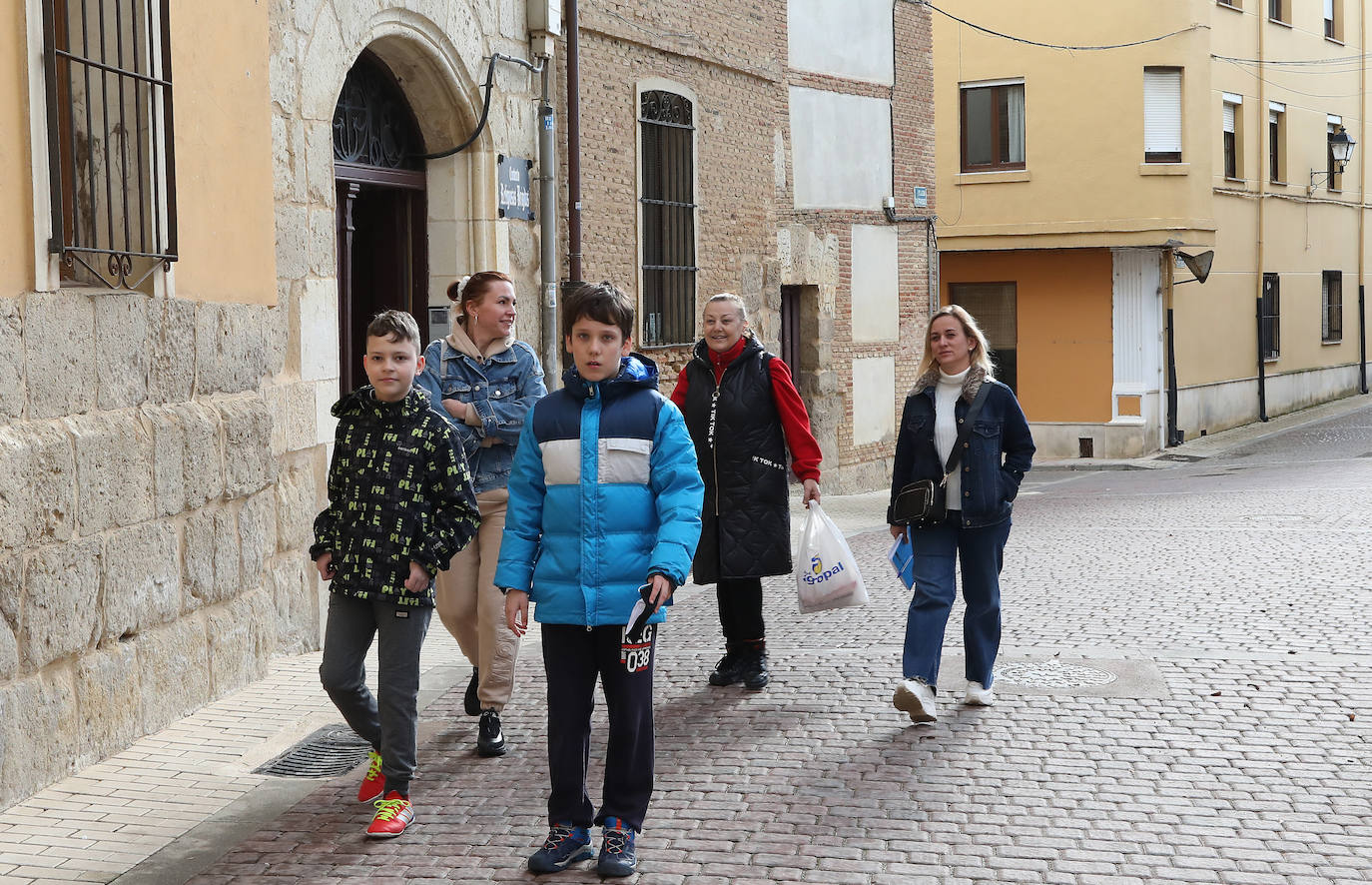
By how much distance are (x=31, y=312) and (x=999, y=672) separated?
4.37 metres

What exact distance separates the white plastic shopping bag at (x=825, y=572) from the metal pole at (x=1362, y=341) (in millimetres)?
29762

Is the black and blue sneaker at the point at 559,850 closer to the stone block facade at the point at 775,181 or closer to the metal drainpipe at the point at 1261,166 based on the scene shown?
the stone block facade at the point at 775,181

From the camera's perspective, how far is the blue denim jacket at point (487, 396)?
241 inches

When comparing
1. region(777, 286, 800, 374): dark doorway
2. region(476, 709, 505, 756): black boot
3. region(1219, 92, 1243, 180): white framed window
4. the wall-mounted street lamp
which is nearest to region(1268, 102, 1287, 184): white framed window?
the wall-mounted street lamp

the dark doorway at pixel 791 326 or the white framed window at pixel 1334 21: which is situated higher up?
the white framed window at pixel 1334 21

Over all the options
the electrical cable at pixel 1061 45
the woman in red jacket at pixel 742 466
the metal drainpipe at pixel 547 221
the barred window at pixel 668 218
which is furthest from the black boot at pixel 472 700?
the electrical cable at pixel 1061 45

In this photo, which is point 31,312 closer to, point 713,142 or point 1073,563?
point 1073,563

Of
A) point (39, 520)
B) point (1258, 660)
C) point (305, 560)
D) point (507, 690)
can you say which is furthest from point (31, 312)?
point (1258, 660)

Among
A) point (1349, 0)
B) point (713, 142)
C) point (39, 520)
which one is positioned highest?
point (1349, 0)

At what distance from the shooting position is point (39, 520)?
551cm

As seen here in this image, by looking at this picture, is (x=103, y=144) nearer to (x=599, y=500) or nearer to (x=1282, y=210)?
(x=599, y=500)

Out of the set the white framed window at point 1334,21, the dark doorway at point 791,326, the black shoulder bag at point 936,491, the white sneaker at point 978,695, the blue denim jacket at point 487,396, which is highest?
the white framed window at point 1334,21

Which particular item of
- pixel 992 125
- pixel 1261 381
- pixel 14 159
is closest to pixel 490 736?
pixel 14 159

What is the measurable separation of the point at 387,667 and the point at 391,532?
448mm
